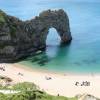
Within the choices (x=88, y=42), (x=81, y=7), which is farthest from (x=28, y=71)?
(x=81, y=7)

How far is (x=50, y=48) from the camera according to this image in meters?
91.2

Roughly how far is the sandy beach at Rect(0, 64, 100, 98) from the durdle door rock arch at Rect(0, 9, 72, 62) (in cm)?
426

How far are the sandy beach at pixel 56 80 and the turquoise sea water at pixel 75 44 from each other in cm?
350

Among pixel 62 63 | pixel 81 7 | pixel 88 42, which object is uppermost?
pixel 81 7

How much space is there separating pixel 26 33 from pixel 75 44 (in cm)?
1529

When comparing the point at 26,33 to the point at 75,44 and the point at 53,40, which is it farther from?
the point at 75,44

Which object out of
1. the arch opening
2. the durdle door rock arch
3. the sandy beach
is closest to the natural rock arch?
the durdle door rock arch

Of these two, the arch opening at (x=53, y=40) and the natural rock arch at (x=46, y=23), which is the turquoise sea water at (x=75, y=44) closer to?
the arch opening at (x=53, y=40)

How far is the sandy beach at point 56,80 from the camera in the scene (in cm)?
6225

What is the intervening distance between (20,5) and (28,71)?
84.7 metres

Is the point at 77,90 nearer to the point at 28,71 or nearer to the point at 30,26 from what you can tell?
the point at 28,71

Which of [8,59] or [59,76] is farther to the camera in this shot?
[8,59]

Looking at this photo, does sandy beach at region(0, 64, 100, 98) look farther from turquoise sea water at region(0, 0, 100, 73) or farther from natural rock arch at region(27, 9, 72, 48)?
Answer: natural rock arch at region(27, 9, 72, 48)

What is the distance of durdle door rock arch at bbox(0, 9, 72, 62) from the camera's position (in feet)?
262
